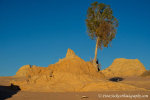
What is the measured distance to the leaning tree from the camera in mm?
23547

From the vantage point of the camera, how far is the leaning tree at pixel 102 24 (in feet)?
77.3

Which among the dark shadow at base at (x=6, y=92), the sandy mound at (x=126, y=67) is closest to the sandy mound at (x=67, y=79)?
A: the dark shadow at base at (x=6, y=92)

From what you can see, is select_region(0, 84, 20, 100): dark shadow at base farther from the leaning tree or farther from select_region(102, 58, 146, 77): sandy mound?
select_region(102, 58, 146, 77): sandy mound

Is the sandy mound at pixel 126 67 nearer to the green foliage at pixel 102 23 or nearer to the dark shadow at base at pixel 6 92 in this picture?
the green foliage at pixel 102 23

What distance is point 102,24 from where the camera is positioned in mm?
23500

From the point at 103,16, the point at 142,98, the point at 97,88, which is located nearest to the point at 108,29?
the point at 103,16

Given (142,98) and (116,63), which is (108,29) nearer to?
(142,98)

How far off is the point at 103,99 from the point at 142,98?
1.93m

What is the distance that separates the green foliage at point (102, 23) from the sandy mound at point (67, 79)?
5972 mm

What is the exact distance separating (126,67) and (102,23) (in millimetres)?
46352

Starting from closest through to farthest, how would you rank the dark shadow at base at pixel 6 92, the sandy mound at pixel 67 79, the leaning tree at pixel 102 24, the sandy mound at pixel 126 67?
the dark shadow at base at pixel 6 92, the sandy mound at pixel 67 79, the leaning tree at pixel 102 24, the sandy mound at pixel 126 67

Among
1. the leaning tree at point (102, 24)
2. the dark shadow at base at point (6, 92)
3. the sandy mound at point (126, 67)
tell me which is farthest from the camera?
the sandy mound at point (126, 67)

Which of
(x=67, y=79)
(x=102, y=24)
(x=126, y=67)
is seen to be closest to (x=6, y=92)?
(x=67, y=79)

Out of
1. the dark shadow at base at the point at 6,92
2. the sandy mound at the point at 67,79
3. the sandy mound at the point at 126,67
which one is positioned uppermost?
the sandy mound at the point at 126,67
